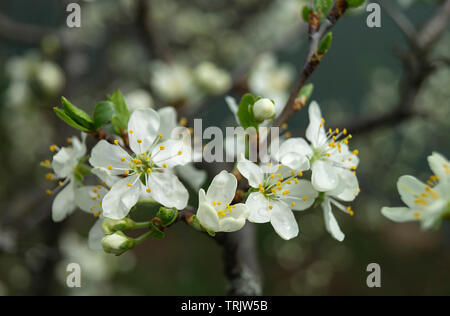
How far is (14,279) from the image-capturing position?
2.30 metres

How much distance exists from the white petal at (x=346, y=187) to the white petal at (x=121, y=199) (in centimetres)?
34

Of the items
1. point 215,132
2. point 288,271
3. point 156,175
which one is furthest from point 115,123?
point 288,271

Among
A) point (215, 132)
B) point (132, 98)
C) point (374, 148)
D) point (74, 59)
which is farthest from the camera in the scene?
point (374, 148)

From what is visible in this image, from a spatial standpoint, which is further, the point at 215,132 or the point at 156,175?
the point at 215,132

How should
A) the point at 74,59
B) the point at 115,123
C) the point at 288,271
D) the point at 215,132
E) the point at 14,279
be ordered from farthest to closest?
the point at 288,271
the point at 14,279
the point at 74,59
the point at 215,132
the point at 115,123

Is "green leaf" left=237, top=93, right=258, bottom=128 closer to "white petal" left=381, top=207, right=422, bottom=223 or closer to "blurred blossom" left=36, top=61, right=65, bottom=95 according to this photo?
"white petal" left=381, top=207, right=422, bottom=223

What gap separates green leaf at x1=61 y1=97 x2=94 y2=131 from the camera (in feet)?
2.13

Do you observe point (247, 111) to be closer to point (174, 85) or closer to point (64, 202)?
point (64, 202)

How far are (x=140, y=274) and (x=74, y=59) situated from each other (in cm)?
201

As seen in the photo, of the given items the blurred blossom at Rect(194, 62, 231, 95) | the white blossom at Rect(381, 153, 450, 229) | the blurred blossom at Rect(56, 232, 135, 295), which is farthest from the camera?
the blurred blossom at Rect(56, 232, 135, 295)

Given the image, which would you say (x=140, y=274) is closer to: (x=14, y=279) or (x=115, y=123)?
(x=14, y=279)

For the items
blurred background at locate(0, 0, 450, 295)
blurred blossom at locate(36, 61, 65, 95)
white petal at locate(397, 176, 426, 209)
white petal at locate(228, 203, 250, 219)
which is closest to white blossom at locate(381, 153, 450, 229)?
white petal at locate(397, 176, 426, 209)

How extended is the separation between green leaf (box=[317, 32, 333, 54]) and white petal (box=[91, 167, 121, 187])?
435mm
